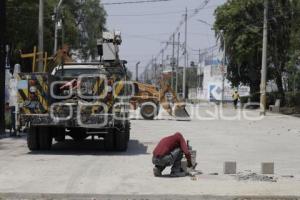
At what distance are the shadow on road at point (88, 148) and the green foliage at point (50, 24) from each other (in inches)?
1105

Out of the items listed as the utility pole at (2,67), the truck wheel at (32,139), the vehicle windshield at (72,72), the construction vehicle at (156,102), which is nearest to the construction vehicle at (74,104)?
the truck wheel at (32,139)

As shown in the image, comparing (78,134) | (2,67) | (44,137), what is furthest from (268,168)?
(2,67)

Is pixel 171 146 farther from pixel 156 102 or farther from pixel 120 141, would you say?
pixel 156 102

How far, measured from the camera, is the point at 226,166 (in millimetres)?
13133

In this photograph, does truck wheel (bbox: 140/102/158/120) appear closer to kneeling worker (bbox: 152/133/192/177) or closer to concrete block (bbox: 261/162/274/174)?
concrete block (bbox: 261/162/274/174)

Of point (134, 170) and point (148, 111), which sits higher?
point (148, 111)

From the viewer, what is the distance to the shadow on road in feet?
56.3

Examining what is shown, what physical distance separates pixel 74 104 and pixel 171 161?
4.43 metres

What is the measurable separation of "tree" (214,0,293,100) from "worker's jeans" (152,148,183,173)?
120 feet

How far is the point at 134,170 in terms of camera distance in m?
13.8

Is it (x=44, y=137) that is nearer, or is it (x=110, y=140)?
(x=44, y=137)

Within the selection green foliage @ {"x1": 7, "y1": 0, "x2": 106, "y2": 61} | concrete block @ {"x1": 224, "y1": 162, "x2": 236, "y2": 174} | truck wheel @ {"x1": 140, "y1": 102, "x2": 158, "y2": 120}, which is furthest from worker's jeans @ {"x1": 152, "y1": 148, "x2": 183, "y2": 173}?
green foliage @ {"x1": 7, "y1": 0, "x2": 106, "y2": 61}

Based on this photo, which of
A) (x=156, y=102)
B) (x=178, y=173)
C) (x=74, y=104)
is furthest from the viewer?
(x=156, y=102)

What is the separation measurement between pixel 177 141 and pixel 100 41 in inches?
319
